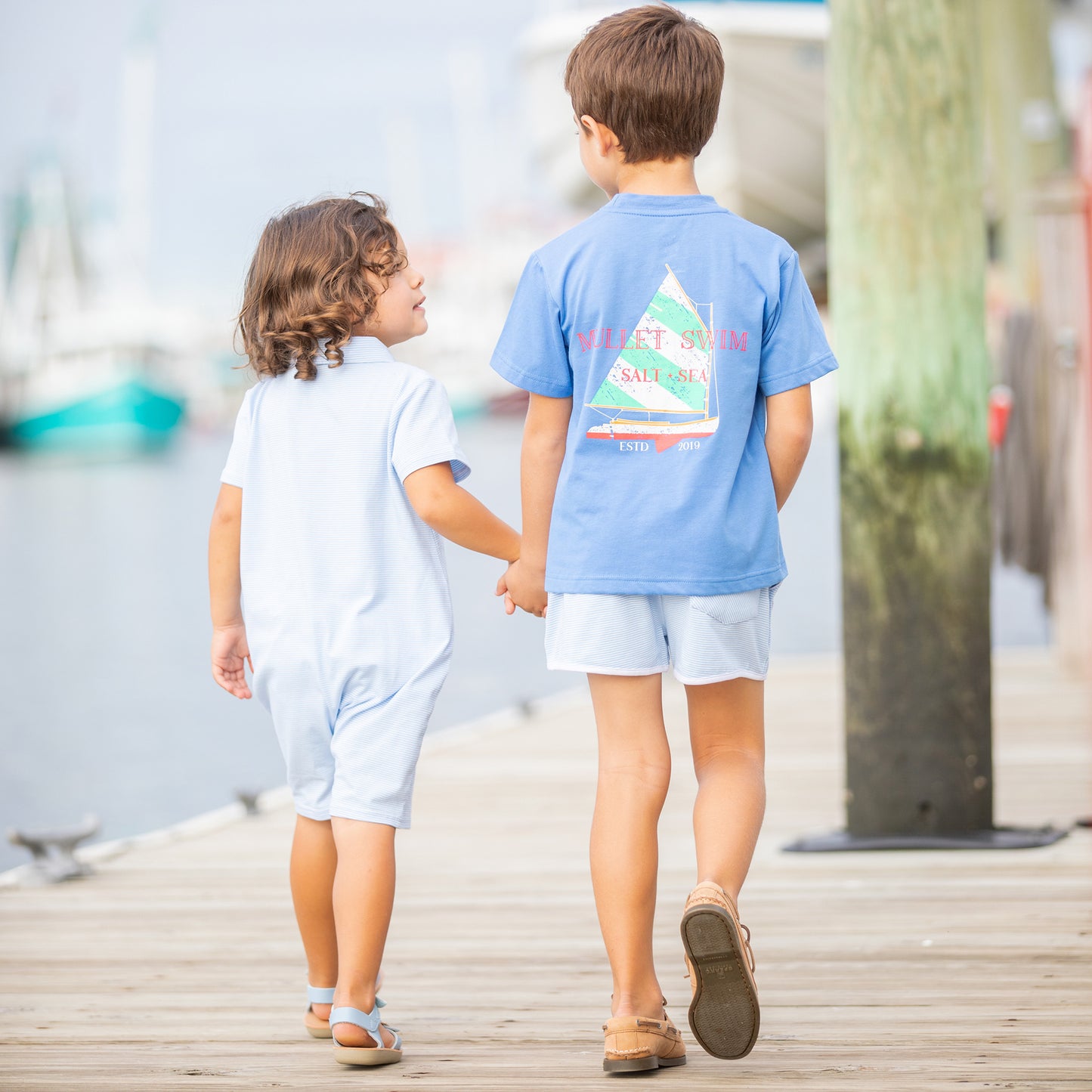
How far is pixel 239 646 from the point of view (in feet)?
7.66

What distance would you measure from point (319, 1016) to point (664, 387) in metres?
1.02

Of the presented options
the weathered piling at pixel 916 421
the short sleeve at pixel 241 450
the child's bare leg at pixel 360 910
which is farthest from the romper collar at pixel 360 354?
the weathered piling at pixel 916 421

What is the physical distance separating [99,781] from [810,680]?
3303 mm

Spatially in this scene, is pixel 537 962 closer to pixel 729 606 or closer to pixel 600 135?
pixel 729 606

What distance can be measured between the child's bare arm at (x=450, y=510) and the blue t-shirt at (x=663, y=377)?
0.10m

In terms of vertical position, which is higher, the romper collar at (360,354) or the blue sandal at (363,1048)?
the romper collar at (360,354)

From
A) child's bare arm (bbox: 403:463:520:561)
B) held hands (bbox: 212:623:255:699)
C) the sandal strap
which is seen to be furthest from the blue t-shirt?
the sandal strap

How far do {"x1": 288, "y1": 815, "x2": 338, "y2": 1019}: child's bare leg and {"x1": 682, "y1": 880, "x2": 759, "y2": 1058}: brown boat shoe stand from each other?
22.3 inches

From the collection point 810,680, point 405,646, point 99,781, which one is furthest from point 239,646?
point 99,781

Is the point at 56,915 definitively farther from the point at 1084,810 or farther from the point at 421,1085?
the point at 1084,810

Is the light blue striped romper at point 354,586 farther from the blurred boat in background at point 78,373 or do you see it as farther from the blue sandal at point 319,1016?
the blurred boat in background at point 78,373

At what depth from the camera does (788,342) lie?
2104mm

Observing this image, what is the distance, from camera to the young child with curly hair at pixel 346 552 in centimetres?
217

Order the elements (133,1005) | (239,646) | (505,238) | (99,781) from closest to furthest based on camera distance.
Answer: (239,646) → (133,1005) → (99,781) → (505,238)
